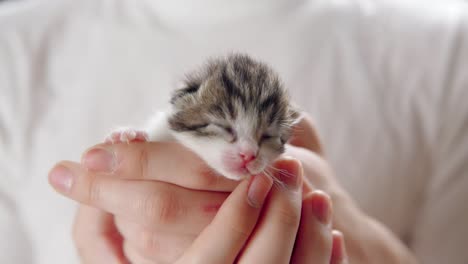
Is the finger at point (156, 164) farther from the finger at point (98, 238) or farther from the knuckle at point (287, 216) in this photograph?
the finger at point (98, 238)

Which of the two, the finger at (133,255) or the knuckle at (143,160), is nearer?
the knuckle at (143,160)

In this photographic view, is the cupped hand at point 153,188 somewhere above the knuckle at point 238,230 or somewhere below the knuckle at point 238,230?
above

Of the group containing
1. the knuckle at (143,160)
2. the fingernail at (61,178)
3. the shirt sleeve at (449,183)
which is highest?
the knuckle at (143,160)

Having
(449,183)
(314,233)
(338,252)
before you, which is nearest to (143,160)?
(314,233)

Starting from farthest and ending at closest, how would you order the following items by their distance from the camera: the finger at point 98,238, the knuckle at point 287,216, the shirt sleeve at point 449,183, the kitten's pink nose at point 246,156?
the shirt sleeve at point 449,183 < the finger at point 98,238 < the knuckle at point 287,216 < the kitten's pink nose at point 246,156

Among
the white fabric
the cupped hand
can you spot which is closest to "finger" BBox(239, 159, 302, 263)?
the cupped hand

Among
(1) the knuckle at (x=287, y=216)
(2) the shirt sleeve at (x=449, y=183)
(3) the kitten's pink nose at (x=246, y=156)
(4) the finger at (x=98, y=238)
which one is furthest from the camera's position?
(2) the shirt sleeve at (x=449, y=183)

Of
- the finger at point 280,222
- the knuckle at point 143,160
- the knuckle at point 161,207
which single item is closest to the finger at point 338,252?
the finger at point 280,222
